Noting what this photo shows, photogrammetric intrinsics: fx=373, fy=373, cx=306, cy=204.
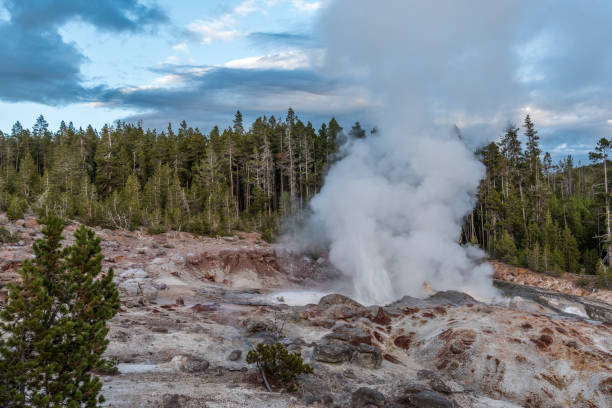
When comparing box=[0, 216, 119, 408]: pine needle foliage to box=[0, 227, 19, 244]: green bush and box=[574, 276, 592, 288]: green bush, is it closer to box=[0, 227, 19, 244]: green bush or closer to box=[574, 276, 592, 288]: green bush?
box=[0, 227, 19, 244]: green bush

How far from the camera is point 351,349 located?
40.0 feet

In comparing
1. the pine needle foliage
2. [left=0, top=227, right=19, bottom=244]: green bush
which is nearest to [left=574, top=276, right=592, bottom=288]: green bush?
the pine needle foliage

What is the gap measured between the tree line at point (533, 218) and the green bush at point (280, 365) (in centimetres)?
3085

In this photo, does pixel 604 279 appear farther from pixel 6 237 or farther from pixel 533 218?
pixel 6 237

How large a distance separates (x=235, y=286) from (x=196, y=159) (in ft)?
133

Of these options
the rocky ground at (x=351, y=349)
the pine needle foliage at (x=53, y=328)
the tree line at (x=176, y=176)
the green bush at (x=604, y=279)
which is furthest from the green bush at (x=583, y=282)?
the pine needle foliage at (x=53, y=328)

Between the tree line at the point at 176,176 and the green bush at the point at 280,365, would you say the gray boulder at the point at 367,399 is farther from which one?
the tree line at the point at 176,176

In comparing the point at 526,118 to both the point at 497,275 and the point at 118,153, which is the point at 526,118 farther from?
the point at 118,153

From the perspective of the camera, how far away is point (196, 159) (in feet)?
205

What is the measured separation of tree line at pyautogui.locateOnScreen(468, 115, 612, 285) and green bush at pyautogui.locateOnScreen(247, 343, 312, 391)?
3085 cm

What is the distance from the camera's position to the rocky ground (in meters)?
9.26

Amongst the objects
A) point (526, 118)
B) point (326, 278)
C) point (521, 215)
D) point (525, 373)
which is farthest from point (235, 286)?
point (526, 118)

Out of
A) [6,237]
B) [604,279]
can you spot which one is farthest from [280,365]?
[604,279]

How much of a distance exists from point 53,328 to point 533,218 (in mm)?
51893
